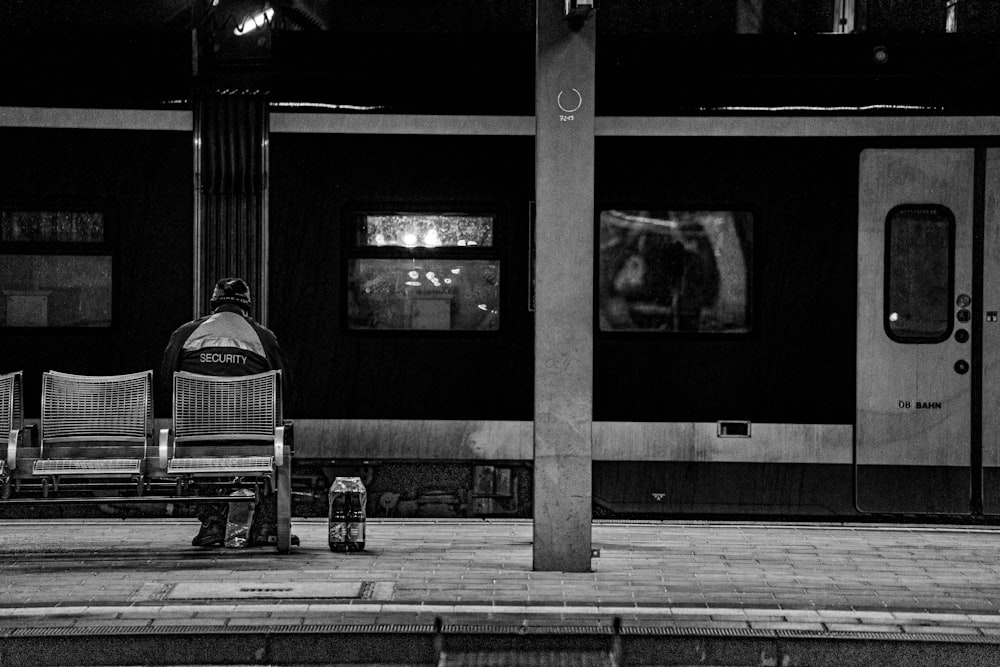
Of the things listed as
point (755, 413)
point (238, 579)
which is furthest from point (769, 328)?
point (238, 579)

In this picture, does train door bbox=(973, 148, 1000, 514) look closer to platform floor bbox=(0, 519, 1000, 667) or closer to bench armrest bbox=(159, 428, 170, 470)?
platform floor bbox=(0, 519, 1000, 667)

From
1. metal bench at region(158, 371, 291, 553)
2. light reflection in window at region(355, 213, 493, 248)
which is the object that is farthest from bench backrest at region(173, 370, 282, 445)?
light reflection in window at region(355, 213, 493, 248)

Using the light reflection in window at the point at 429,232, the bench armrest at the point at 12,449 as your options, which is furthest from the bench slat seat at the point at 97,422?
the light reflection in window at the point at 429,232

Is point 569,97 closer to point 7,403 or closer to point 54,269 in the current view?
point 7,403

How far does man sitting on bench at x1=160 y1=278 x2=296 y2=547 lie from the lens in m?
7.25

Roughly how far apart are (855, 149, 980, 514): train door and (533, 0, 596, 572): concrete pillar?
2522mm

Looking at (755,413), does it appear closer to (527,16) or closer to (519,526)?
(519,526)

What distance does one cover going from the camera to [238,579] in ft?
20.9

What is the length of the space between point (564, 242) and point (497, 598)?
1.92 m

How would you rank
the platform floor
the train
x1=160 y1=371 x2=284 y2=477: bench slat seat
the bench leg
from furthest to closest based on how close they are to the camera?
the train, the bench leg, x1=160 y1=371 x2=284 y2=477: bench slat seat, the platform floor

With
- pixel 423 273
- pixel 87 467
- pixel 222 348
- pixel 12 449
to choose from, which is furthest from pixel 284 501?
pixel 423 273

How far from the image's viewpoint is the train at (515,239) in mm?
8133

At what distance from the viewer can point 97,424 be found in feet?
22.7

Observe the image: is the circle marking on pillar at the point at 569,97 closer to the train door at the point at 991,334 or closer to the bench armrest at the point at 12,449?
the train door at the point at 991,334
